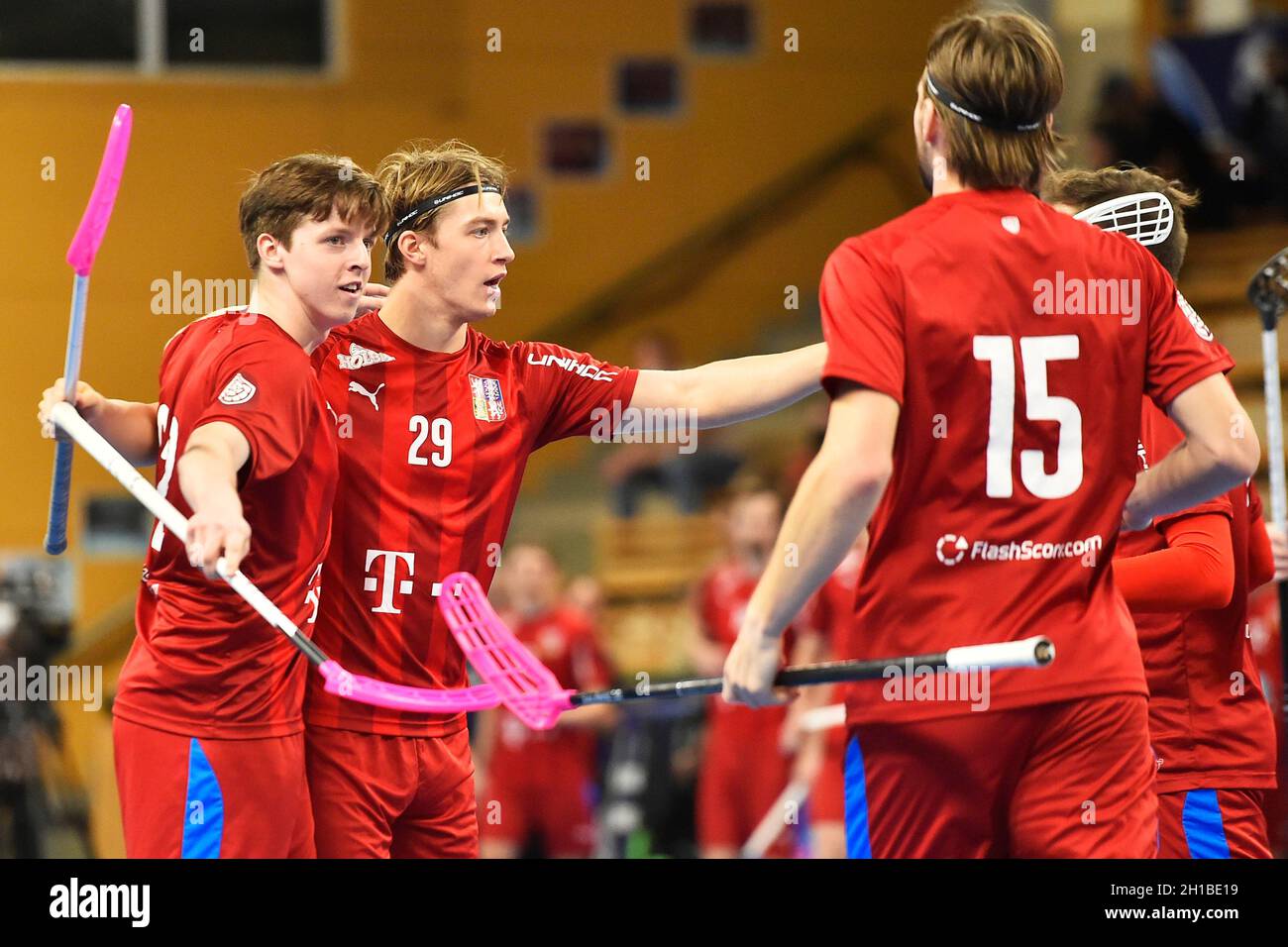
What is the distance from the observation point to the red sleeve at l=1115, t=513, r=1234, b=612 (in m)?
3.68

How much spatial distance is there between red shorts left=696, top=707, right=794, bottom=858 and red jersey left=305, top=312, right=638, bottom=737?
18.6ft

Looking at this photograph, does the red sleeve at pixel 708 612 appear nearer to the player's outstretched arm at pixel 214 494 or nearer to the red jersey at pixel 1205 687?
the red jersey at pixel 1205 687

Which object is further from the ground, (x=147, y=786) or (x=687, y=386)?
(x=687, y=386)

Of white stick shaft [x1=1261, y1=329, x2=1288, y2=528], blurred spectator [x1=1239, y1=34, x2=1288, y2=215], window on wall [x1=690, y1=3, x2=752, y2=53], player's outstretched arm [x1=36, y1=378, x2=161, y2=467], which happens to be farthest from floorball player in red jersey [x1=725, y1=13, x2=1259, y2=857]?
window on wall [x1=690, y1=3, x2=752, y2=53]

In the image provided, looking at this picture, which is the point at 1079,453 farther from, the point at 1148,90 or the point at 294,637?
the point at 1148,90

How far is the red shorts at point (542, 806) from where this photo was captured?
9.91 metres

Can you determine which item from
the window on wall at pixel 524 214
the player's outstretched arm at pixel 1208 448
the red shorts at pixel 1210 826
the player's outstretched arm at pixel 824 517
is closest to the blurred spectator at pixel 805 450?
the window on wall at pixel 524 214

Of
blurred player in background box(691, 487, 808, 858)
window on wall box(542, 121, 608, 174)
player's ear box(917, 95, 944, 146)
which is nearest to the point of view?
player's ear box(917, 95, 944, 146)

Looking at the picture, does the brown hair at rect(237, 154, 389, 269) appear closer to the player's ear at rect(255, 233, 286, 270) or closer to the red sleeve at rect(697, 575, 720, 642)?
the player's ear at rect(255, 233, 286, 270)

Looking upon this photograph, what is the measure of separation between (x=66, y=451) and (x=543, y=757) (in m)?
6.14

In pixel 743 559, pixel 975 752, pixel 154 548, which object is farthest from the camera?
pixel 743 559
